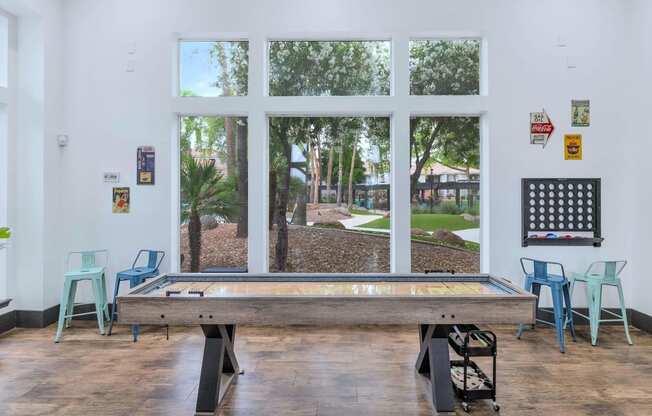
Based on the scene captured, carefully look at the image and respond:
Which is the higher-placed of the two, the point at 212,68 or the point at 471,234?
the point at 212,68

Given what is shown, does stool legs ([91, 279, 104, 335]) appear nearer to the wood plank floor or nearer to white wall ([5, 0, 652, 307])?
the wood plank floor

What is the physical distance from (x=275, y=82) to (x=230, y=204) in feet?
4.99

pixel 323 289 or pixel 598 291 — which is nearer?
pixel 323 289

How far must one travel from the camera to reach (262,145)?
4762 millimetres

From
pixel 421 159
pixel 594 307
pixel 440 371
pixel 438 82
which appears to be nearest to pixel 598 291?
pixel 594 307

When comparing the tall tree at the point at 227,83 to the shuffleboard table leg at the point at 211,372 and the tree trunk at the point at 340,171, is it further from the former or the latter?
the shuffleboard table leg at the point at 211,372

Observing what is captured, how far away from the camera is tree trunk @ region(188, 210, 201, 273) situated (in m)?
4.95

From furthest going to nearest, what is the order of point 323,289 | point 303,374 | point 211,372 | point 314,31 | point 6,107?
1. point 314,31
2. point 6,107
3. point 303,374
4. point 323,289
5. point 211,372

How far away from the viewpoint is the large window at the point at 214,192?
16.1 feet

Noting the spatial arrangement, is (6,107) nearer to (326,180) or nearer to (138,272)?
(138,272)

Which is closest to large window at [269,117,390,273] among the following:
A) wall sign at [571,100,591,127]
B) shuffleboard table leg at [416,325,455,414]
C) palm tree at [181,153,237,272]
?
palm tree at [181,153,237,272]

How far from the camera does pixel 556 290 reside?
3967 millimetres

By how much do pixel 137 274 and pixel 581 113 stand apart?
16.7ft

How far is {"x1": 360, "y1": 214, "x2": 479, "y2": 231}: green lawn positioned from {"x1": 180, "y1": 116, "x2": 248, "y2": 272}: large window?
1591 mm
